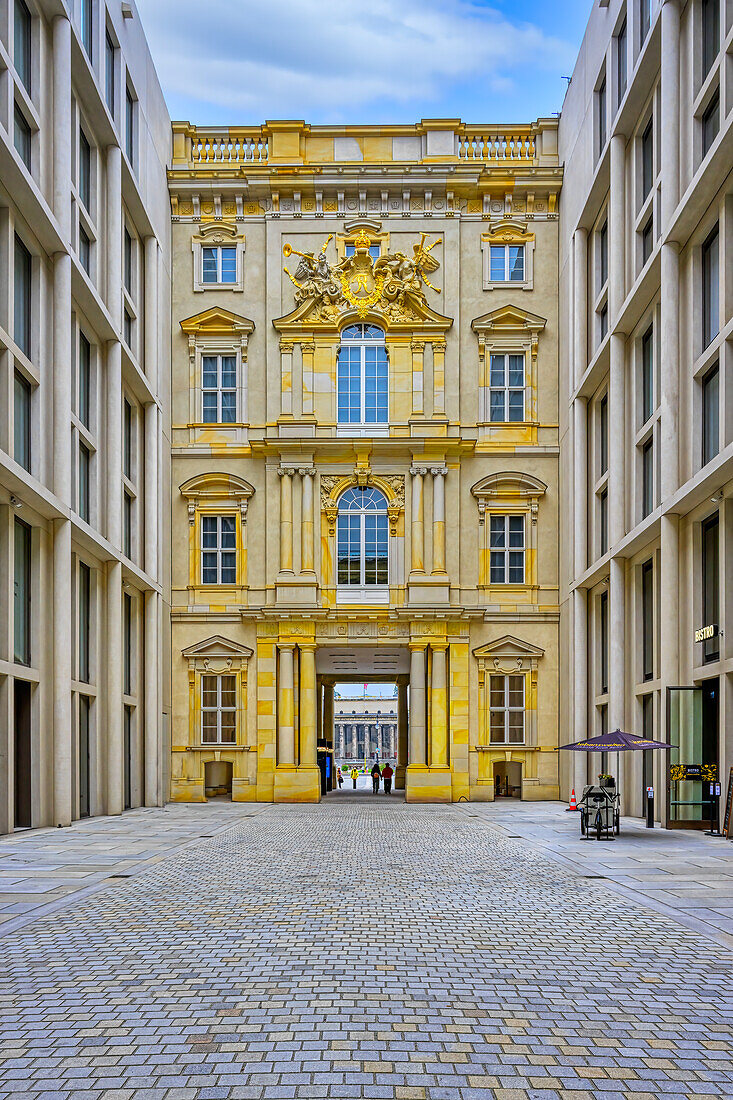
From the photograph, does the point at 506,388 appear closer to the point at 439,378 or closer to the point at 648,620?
the point at 439,378

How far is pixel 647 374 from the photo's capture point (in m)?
30.4

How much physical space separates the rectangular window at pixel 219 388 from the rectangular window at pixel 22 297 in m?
14.9

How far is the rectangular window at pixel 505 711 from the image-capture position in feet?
128

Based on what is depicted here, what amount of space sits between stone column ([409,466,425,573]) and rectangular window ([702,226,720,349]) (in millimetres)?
15217

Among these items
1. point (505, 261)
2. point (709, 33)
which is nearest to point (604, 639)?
point (505, 261)

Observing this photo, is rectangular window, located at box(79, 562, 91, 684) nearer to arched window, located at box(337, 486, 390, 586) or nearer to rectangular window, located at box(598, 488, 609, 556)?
arched window, located at box(337, 486, 390, 586)

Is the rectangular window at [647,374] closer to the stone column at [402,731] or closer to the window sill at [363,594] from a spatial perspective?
the window sill at [363,594]

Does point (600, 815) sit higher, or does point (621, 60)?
point (621, 60)

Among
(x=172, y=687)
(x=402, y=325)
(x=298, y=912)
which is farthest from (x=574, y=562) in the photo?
(x=298, y=912)

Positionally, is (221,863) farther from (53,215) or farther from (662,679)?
(53,215)

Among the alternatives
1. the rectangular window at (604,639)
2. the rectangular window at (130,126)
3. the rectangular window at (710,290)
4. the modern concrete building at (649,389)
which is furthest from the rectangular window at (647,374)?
the rectangular window at (130,126)

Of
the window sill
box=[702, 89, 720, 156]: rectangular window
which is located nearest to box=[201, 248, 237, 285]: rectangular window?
the window sill

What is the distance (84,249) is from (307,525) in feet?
39.9

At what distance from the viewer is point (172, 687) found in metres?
39.2
